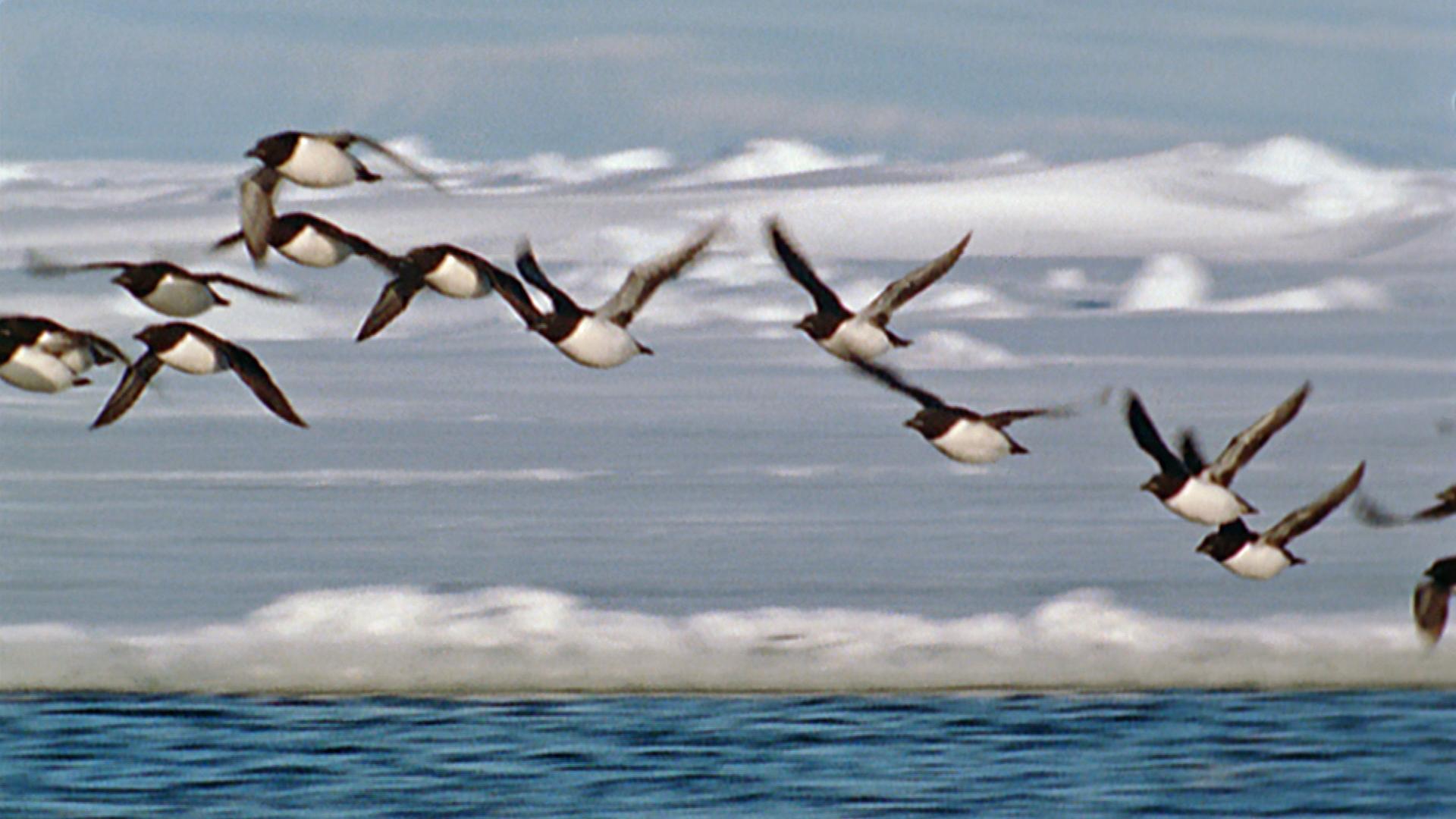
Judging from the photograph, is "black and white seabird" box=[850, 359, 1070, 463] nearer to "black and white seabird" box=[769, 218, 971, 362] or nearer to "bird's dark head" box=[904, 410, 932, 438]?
"bird's dark head" box=[904, 410, 932, 438]

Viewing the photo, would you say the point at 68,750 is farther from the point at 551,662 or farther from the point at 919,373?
the point at 919,373

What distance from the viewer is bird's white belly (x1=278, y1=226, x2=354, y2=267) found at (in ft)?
24.5

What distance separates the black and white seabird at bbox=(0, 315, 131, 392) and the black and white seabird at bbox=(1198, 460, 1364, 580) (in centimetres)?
410

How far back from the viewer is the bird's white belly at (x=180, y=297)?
7.65 metres

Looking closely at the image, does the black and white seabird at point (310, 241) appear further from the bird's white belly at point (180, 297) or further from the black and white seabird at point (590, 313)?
the black and white seabird at point (590, 313)

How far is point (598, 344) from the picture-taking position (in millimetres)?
7309

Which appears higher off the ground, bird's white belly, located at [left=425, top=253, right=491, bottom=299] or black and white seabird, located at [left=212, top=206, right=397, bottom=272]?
black and white seabird, located at [left=212, top=206, right=397, bottom=272]

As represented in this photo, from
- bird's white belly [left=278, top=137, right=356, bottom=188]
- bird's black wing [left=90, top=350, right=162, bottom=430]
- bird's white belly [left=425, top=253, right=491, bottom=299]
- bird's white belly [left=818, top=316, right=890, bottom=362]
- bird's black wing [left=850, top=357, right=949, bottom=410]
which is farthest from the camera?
bird's black wing [left=90, top=350, right=162, bottom=430]

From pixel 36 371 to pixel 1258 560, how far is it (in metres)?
4.50

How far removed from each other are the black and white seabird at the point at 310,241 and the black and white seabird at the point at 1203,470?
109 inches

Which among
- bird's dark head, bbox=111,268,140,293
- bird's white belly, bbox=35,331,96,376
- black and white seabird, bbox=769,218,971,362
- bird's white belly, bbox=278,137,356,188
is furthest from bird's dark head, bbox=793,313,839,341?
bird's white belly, bbox=35,331,96,376

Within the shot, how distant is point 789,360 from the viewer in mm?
8289

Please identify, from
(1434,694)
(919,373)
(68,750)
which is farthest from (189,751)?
(1434,694)

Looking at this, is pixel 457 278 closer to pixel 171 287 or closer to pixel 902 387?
pixel 171 287
